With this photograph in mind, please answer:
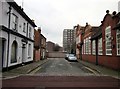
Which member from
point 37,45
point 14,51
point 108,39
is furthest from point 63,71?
point 37,45

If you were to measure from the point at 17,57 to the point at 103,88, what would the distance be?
1292cm

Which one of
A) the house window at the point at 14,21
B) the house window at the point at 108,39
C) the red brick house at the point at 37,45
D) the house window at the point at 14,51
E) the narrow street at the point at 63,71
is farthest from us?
the red brick house at the point at 37,45

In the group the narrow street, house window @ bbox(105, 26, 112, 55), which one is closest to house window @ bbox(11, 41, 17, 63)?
the narrow street

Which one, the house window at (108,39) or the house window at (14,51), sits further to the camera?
the house window at (108,39)

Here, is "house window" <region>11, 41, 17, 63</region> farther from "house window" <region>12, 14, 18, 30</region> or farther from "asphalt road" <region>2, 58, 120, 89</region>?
"asphalt road" <region>2, 58, 120, 89</region>

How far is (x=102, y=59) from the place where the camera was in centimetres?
2400

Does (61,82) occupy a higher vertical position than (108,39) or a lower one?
lower

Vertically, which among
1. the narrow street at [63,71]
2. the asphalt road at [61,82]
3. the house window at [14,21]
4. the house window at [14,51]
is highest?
the house window at [14,21]

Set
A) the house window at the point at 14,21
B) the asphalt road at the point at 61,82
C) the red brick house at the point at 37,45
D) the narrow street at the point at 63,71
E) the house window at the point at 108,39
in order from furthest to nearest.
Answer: the red brick house at the point at 37,45
the house window at the point at 108,39
the house window at the point at 14,21
the narrow street at the point at 63,71
the asphalt road at the point at 61,82

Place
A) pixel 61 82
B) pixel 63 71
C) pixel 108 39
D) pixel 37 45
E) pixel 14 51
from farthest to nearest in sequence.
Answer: pixel 37 45, pixel 108 39, pixel 14 51, pixel 63 71, pixel 61 82

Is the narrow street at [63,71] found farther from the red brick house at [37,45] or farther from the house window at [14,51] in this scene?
the red brick house at [37,45]

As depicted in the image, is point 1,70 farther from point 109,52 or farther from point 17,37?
point 109,52

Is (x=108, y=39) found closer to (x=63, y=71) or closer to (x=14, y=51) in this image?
(x=63, y=71)

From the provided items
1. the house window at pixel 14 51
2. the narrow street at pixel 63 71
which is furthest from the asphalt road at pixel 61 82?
the house window at pixel 14 51
